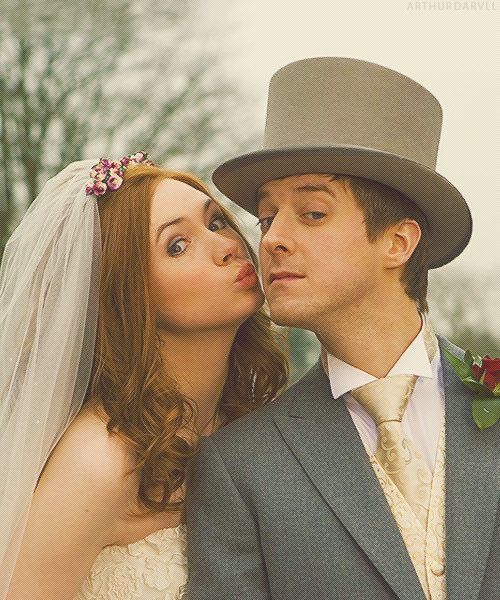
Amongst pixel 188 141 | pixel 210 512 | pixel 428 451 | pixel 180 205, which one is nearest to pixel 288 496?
pixel 210 512

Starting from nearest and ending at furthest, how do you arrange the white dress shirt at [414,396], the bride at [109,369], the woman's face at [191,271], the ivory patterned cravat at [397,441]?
1. the ivory patterned cravat at [397,441]
2. the white dress shirt at [414,396]
3. the bride at [109,369]
4. the woman's face at [191,271]

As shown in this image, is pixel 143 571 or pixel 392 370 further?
pixel 143 571

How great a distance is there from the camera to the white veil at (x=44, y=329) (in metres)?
2.48

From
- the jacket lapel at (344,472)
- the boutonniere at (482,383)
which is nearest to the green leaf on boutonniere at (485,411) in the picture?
the boutonniere at (482,383)

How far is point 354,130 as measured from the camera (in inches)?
91.4

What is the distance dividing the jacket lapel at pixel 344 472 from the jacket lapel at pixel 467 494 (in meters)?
0.11

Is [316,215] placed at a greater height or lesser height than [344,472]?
greater

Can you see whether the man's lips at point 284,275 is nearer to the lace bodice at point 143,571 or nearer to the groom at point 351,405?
the groom at point 351,405

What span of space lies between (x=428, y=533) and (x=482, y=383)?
397mm

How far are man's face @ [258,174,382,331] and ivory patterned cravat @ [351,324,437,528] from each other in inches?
8.7

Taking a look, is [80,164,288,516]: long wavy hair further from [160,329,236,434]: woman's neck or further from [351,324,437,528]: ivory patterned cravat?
[351,324,437,528]: ivory patterned cravat

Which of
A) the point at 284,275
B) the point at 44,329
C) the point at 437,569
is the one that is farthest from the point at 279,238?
the point at 437,569

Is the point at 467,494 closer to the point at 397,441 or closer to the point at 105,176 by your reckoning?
the point at 397,441

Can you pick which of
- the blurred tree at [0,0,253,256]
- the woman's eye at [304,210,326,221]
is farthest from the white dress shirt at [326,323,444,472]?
the blurred tree at [0,0,253,256]
